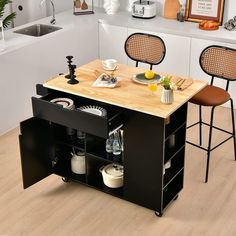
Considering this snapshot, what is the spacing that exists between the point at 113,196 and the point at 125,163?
399 millimetres

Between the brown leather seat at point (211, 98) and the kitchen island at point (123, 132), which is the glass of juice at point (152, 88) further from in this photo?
the brown leather seat at point (211, 98)

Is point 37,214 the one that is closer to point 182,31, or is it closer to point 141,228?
point 141,228

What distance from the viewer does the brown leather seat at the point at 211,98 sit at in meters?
4.38

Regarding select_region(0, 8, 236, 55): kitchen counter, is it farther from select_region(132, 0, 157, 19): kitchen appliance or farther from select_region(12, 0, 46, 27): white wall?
select_region(12, 0, 46, 27): white wall

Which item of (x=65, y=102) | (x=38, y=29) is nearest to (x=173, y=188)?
(x=65, y=102)

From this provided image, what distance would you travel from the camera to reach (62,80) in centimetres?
417

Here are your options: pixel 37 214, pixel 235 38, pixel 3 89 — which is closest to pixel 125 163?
pixel 37 214

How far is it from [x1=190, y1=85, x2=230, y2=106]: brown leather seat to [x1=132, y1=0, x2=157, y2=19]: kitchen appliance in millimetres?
1918

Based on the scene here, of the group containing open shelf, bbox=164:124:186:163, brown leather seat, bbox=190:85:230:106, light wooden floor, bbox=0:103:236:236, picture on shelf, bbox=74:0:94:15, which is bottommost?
light wooden floor, bbox=0:103:236:236

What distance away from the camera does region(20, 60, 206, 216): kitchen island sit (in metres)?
3.76

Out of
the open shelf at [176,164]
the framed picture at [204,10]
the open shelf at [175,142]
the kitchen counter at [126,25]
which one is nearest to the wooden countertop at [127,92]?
the open shelf at [175,142]

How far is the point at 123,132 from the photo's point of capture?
3900mm

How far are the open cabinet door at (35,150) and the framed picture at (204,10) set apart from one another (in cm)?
261

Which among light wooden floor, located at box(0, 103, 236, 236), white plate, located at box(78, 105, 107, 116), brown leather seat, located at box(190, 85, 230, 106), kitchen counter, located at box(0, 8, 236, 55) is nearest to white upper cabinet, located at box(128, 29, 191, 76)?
kitchen counter, located at box(0, 8, 236, 55)
